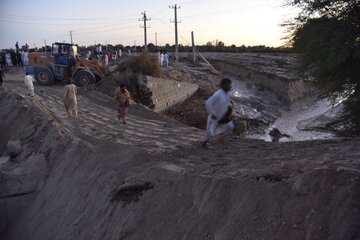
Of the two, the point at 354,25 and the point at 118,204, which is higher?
the point at 354,25

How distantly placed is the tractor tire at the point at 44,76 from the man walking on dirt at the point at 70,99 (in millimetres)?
7215

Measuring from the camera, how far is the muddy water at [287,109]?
23.9 meters

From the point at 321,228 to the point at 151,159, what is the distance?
5003mm

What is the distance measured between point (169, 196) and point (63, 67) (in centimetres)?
1613

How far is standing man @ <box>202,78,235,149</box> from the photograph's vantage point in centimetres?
813

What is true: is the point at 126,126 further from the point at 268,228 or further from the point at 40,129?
the point at 268,228

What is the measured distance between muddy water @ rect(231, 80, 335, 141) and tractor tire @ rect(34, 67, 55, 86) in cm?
1050

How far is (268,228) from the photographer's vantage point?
181 inches

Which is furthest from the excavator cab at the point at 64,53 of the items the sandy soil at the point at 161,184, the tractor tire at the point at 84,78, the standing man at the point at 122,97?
the standing man at the point at 122,97

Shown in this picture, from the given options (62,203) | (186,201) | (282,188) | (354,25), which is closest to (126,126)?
(62,203)

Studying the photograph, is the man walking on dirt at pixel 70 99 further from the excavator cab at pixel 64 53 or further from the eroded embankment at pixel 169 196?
the excavator cab at pixel 64 53

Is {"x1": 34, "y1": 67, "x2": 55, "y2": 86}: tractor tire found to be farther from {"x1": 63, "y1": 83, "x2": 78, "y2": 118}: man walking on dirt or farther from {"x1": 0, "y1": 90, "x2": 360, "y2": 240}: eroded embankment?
{"x1": 0, "y1": 90, "x2": 360, "y2": 240}: eroded embankment

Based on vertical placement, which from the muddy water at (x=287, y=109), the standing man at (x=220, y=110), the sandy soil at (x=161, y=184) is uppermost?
the standing man at (x=220, y=110)

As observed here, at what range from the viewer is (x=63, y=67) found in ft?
69.7
